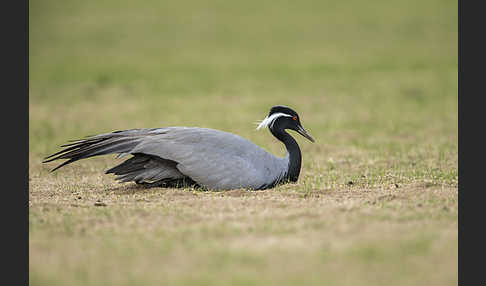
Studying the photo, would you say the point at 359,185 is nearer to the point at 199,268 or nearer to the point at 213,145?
A: the point at 213,145

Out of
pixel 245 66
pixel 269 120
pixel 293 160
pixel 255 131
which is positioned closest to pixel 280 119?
pixel 269 120

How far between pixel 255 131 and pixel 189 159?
7525 millimetres

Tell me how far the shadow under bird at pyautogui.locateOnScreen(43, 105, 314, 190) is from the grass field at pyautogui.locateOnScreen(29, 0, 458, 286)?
0.78 ft

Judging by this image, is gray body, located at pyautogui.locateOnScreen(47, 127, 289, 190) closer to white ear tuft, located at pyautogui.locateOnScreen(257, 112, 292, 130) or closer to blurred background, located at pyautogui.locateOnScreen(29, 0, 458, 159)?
white ear tuft, located at pyautogui.locateOnScreen(257, 112, 292, 130)

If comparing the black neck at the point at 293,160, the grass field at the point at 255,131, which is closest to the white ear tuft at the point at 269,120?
the black neck at the point at 293,160

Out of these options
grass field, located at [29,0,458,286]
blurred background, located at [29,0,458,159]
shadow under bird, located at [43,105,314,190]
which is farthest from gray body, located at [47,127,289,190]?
blurred background, located at [29,0,458,159]

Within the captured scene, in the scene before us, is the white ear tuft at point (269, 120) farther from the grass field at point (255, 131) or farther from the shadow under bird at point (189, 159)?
the grass field at point (255, 131)

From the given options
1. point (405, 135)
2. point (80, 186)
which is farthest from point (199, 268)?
point (405, 135)

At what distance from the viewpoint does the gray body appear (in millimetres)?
8227

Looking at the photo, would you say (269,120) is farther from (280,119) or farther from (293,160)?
(293,160)

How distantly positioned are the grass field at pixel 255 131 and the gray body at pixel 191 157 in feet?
0.81

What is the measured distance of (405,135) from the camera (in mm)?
14250

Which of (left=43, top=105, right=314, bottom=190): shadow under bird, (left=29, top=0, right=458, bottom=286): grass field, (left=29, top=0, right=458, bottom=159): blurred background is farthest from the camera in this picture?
(left=29, top=0, right=458, bottom=159): blurred background

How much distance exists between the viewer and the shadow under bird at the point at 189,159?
8227mm
